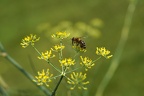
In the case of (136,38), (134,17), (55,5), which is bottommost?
(136,38)

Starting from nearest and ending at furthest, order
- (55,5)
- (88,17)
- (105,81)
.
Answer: (105,81) → (88,17) → (55,5)

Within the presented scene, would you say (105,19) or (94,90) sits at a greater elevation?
(105,19)

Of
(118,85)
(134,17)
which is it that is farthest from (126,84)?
(134,17)

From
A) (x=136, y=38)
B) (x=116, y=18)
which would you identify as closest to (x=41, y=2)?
(x=116, y=18)

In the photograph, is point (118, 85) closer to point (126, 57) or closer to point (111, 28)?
point (126, 57)

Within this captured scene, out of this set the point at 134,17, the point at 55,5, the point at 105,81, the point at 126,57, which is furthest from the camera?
the point at 55,5

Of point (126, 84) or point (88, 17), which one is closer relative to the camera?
point (126, 84)

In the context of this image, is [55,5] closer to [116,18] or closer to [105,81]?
[116,18]
